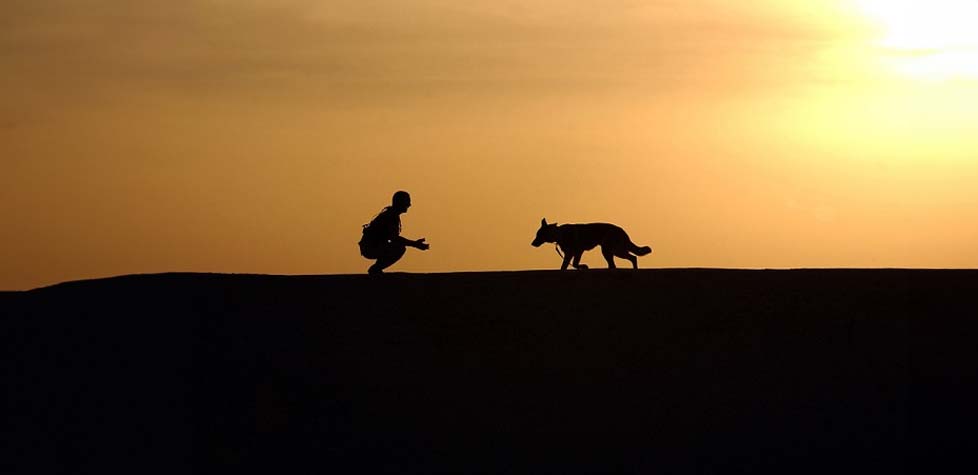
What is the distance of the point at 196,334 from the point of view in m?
23.6

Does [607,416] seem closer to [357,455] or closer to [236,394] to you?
[357,455]

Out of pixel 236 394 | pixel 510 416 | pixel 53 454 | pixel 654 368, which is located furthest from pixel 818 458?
pixel 53 454

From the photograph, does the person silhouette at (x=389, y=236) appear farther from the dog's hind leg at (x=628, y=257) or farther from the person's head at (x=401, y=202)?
the dog's hind leg at (x=628, y=257)

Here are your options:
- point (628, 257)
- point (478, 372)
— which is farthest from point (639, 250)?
point (478, 372)

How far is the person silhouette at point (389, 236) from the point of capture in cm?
2389

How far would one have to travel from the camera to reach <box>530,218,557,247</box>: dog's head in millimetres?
26734

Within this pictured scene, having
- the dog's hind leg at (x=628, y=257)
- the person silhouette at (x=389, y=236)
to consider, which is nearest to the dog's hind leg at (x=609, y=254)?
the dog's hind leg at (x=628, y=257)

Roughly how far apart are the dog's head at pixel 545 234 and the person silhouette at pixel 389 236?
10.9 ft

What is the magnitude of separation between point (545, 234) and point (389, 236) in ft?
12.0

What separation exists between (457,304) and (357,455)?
2926mm

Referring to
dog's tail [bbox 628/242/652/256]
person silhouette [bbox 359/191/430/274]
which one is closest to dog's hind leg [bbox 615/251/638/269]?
dog's tail [bbox 628/242/652/256]

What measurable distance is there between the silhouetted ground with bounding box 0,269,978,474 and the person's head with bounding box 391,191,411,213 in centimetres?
111

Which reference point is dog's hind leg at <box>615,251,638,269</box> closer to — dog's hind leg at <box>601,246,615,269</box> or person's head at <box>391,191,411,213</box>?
dog's hind leg at <box>601,246,615,269</box>

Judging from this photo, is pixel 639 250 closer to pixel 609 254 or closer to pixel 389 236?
pixel 609 254
